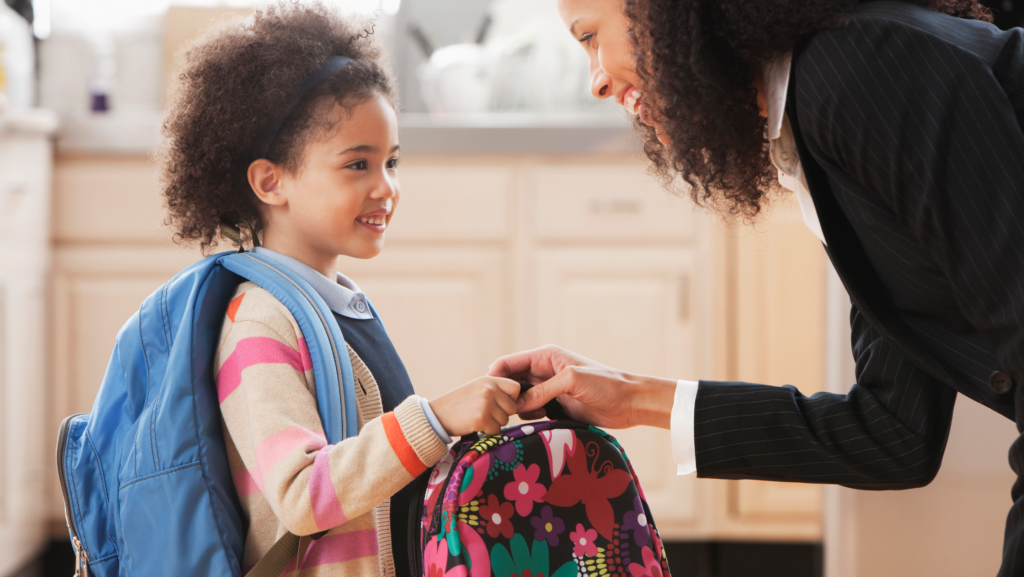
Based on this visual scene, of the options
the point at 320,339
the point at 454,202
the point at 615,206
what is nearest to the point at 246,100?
the point at 320,339

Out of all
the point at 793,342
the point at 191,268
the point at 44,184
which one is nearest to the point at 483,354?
the point at 793,342

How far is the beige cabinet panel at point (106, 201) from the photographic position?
5.73ft

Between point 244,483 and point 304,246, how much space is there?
254 millimetres

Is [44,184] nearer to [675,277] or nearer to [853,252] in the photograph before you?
[675,277]

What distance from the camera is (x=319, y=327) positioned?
74 cm

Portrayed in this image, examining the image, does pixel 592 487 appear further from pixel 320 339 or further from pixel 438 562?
pixel 320 339

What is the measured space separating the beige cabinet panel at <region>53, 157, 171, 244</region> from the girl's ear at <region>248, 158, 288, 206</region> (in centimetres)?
98

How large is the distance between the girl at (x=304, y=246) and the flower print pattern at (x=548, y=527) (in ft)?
0.27

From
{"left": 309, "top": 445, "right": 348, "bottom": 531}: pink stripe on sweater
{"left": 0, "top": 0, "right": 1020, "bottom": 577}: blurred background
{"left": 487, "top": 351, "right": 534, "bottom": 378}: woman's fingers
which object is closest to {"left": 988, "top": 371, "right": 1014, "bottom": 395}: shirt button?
{"left": 487, "top": 351, "right": 534, "bottom": 378}: woman's fingers

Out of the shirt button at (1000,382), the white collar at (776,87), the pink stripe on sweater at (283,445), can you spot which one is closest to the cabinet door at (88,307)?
the pink stripe on sweater at (283,445)

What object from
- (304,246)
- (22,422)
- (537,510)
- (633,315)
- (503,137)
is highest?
(503,137)

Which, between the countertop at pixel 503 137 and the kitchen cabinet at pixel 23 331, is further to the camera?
the countertop at pixel 503 137

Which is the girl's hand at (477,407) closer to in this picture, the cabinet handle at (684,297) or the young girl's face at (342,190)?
the young girl's face at (342,190)

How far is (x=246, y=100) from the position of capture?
0.86 m
